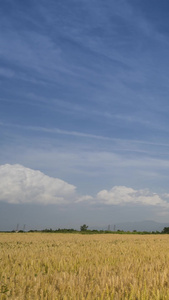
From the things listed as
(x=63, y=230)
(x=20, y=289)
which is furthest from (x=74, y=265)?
(x=63, y=230)

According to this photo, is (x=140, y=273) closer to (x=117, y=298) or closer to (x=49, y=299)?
(x=117, y=298)

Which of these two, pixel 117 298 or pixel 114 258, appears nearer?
pixel 117 298

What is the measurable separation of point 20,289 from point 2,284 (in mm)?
783

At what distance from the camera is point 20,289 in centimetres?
540

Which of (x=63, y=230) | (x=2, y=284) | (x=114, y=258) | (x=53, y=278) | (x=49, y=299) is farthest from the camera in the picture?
(x=63, y=230)

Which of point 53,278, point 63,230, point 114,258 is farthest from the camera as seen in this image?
point 63,230

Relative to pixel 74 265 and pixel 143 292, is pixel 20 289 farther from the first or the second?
pixel 74 265

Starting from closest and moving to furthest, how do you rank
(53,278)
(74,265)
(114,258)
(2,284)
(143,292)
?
(143,292)
(2,284)
(53,278)
(74,265)
(114,258)

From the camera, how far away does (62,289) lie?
5520mm

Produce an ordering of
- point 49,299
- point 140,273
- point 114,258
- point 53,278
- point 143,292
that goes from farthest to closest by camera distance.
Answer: point 114,258 < point 140,273 < point 53,278 < point 143,292 < point 49,299

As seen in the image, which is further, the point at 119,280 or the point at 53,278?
the point at 53,278

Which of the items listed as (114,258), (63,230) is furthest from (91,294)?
(63,230)

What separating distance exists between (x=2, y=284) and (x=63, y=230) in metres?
52.8

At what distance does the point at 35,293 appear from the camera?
16.8 feet
